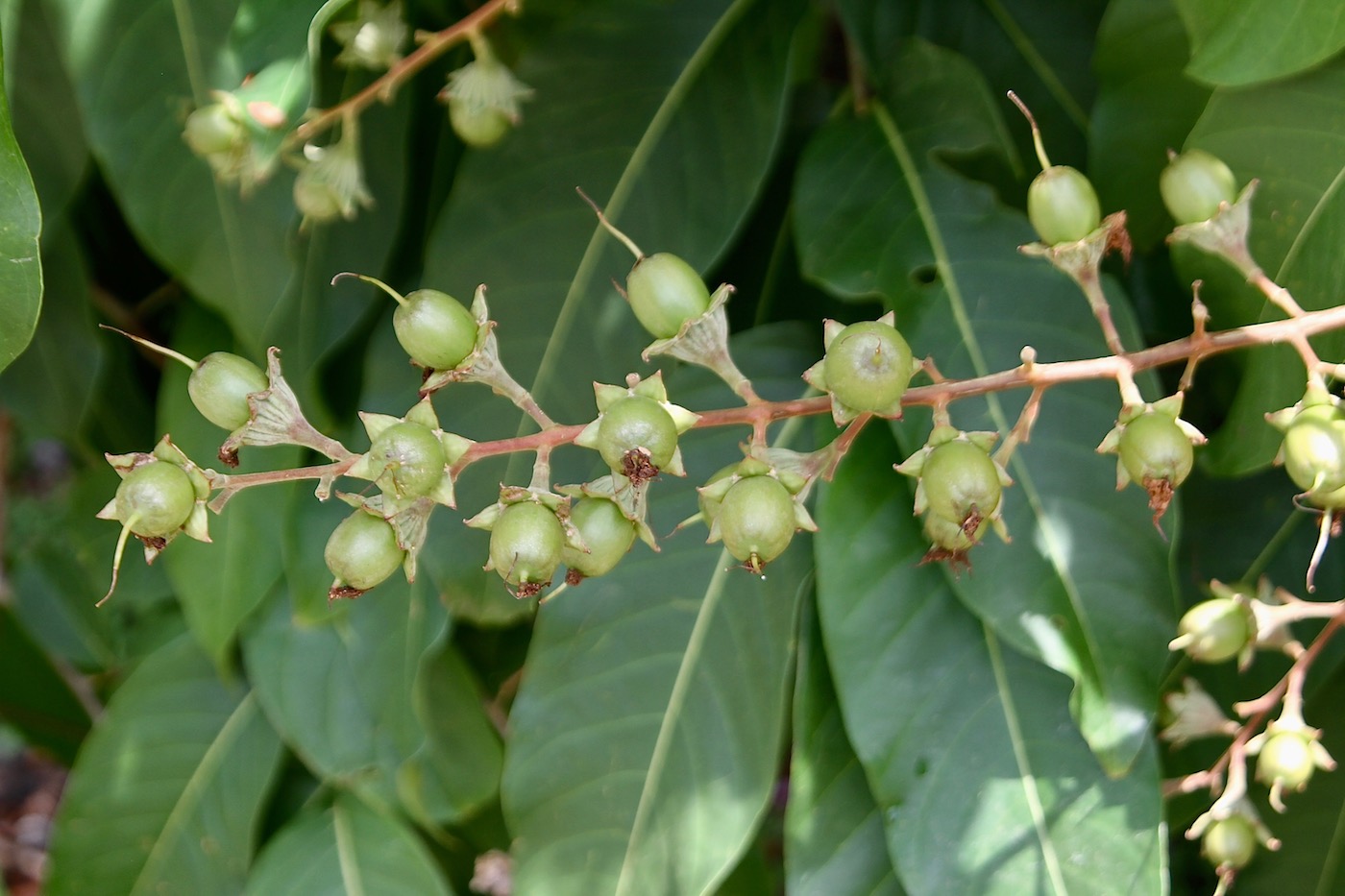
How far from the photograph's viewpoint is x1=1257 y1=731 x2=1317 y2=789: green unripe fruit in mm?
702

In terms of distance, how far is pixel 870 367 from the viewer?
1.78ft

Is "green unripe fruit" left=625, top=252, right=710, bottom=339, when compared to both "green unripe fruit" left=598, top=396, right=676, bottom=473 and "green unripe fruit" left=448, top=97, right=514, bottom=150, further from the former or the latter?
"green unripe fruit" left=448, top=97, right=514, bottom=150

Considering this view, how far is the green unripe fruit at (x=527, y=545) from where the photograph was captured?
1.81 feet

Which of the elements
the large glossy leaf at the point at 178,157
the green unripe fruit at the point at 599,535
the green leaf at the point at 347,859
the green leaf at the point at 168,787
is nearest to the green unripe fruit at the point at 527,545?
the green unripe fruit at the point at 599,535

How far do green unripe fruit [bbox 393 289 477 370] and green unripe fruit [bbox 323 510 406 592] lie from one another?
0.10 m

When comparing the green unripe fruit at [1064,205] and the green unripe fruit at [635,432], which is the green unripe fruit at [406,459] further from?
the green unripe fruit at [1064,205]

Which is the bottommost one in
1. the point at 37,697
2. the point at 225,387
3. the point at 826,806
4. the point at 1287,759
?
the point at 37,697

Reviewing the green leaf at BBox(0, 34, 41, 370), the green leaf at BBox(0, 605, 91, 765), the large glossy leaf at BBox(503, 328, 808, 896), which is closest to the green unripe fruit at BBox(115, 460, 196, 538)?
the green leaf at BBox(0, 34, 41, 370)

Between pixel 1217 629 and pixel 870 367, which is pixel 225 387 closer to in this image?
pixel 870 367

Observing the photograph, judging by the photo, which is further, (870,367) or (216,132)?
(216,132)

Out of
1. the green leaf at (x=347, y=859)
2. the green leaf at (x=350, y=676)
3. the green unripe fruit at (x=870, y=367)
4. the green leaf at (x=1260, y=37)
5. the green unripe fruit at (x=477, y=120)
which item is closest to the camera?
the green unripe fruit at (x=870, y=367)

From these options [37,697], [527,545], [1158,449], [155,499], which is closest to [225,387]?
[155,499]

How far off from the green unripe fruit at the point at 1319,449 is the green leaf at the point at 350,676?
2.25ft

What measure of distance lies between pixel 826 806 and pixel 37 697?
1.15 meters
